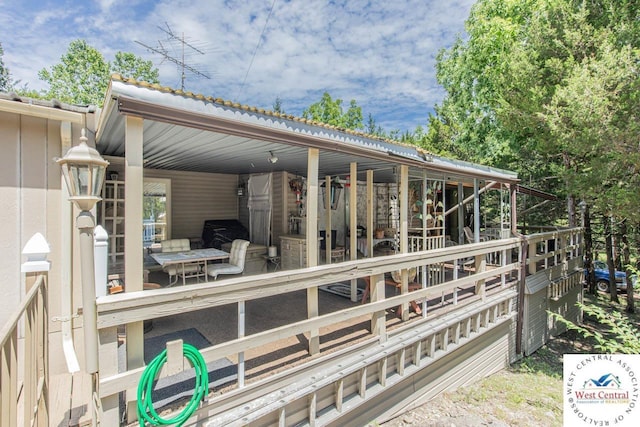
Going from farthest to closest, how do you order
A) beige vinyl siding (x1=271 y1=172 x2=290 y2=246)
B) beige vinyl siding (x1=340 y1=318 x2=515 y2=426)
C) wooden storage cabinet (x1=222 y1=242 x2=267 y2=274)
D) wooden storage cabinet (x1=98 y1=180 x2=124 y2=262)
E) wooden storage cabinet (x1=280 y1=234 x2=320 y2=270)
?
beige vinyl siding (x1=271 y1=172 x2=290 y2=246)
wooden storage cabinet (x1=222 y1=242 x2=267 y2=274)
wooden storage cabinet (x1=280 y1=234 x2=320 y2=270)
wooden storage cabinet (x1=98 y1=180 x2=124 y2=262)
beige vinyl siding (x1=340 y1=318 x2=515 y2=426)

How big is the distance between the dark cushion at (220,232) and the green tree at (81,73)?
21.0 m

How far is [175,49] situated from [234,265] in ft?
30.7

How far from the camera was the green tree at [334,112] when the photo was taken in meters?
30.3

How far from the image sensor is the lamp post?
2.04m

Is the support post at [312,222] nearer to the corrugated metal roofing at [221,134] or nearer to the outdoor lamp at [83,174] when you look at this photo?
the corrugated metal roofing at [221,134]

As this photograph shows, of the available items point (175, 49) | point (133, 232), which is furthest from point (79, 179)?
point (175, 49)

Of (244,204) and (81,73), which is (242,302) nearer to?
(244,204)

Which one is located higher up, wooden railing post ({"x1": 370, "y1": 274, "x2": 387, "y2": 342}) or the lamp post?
the lamp post

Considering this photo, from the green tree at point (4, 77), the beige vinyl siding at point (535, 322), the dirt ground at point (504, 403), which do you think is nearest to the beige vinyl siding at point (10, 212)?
the dirt ground at point (504, 403)

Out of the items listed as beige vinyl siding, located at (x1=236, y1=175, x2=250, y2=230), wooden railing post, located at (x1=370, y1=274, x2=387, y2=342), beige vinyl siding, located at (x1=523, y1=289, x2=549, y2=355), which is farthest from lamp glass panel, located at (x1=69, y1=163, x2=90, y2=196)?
beige vinyl siding, located at (x1=523, y1=289, x2=549, y2=355)

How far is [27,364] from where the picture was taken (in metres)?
1.71

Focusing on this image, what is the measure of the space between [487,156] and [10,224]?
14.8 meters

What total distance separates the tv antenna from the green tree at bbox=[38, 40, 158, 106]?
15892 millimetres

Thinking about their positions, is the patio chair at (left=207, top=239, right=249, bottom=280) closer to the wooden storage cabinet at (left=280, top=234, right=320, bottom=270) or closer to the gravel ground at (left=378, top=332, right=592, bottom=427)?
the wooden storage cabinet at (left=280, top=234, right=320, bottom=270)
